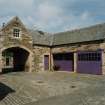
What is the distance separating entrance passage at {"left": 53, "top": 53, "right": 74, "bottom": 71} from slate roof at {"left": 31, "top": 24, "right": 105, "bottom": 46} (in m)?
1.92

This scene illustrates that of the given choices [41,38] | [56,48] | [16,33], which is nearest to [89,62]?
[56,48]

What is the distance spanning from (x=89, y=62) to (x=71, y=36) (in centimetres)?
582

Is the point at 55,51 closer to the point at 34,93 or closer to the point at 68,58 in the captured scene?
the point at 68,58

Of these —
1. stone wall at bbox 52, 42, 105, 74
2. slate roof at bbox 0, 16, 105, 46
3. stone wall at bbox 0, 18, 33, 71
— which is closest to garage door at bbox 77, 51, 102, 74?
stone wall at bbox 52, 42, 105, 74

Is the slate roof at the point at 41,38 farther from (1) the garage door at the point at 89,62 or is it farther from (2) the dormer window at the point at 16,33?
(1) the garage door at the point at 89,62

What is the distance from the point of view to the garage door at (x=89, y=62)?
76.2 ft

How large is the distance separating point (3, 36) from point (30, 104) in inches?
596

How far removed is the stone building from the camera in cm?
2362

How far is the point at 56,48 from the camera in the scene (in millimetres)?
29031

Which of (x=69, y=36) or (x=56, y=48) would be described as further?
(x=56, y=48)

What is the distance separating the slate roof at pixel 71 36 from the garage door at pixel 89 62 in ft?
6.42

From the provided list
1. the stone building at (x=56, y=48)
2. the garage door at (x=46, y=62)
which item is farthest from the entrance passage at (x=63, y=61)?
the garage door at (x=46, y=62)

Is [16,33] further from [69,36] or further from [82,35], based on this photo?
[82,35]

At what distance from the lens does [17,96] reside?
11641 millimetres
